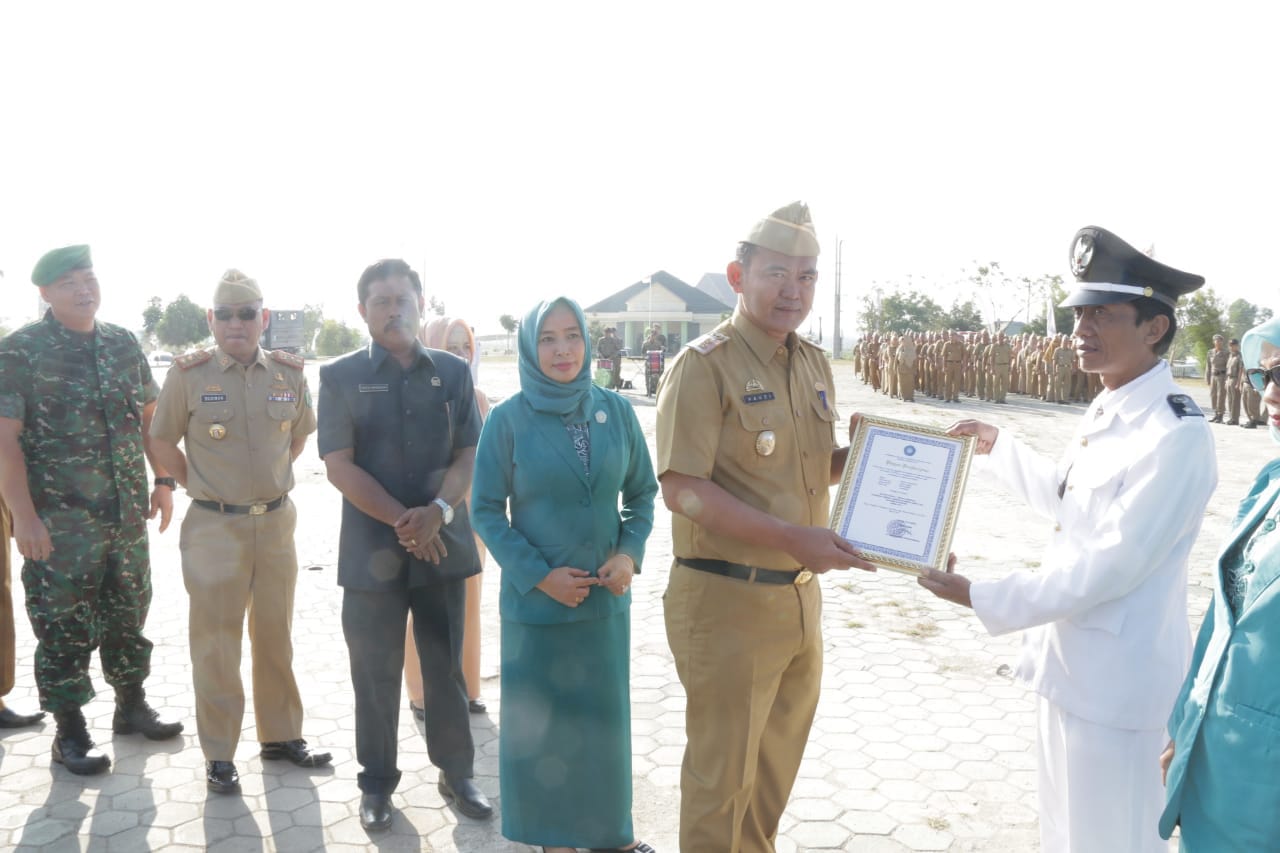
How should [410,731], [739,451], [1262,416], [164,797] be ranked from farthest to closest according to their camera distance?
[1262,416], [410,731], [164,797], [739,451]

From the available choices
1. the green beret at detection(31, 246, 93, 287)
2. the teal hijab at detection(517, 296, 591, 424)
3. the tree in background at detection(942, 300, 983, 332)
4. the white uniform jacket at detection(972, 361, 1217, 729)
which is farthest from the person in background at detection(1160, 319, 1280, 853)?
the tree in background at detection(942, 300, 983, 332)

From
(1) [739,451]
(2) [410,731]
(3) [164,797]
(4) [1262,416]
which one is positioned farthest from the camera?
(4) [1262,416]

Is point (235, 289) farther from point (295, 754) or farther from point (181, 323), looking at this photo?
point (181, 323)

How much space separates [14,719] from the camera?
175 inches

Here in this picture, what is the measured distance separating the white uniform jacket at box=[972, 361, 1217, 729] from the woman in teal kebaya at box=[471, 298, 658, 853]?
4.02 ft

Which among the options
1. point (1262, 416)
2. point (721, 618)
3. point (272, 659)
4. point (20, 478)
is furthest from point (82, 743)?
point (1262, 416)

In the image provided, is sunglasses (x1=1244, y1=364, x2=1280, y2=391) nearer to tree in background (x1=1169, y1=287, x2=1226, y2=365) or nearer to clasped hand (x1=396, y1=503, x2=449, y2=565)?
clasped hand (x1=396, y1=503, x2=449, y2=565)

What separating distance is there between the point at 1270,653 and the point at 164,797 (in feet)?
12.5

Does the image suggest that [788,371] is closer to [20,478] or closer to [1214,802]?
[1214,802]

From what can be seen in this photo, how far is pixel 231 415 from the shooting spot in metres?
3.93

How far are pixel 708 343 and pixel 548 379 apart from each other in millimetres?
576

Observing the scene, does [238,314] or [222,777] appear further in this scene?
[238,314]

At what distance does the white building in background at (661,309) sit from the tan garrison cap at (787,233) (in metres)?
63.4

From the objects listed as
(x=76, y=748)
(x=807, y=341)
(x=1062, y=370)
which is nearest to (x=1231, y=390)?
(x=1062, y=370)
